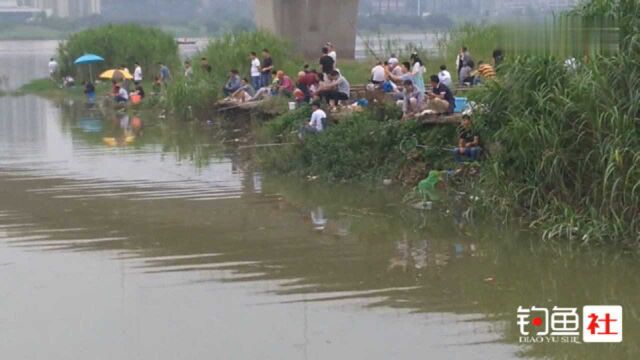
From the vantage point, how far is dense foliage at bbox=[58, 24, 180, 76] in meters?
45.9

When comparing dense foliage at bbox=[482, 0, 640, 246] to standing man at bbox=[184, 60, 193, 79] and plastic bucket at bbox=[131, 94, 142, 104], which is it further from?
plastic bucket at bbox=[131, 94, 142, 104]

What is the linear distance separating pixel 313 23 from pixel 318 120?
22263 mm

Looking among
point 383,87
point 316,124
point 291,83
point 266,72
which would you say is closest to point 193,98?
point 266,72

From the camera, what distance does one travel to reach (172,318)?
35.0 ft

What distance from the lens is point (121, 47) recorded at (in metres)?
46.4

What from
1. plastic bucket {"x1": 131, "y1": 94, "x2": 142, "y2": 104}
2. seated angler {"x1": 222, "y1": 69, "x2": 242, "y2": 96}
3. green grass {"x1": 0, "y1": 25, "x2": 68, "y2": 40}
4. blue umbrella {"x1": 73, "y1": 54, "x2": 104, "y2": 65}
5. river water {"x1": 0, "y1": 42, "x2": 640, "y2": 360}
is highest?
green grass {"x1": 0, "y1": 25, "x2": 68, "y2": 40}

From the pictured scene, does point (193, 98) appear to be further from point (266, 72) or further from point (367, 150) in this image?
point (367, 150)

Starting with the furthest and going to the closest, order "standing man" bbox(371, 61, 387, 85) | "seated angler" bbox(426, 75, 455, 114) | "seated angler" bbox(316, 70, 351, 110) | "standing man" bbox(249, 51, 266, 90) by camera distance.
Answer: "standing man" bbox(249, 51, 266, 90) < "standing man" bbox(371, 61, 387, 85) < "seated angler" bbox(316, 70, 351, 110) < "seated angler" bbox(426, 75, 455, 114)

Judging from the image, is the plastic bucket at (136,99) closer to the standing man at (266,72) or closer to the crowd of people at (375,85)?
the crowd of people at (375,85)

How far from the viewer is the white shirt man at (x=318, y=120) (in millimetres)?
20312

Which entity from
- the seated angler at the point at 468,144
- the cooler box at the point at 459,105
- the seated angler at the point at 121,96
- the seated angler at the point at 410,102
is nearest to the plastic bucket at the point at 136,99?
the seated angler at the point at 121,96

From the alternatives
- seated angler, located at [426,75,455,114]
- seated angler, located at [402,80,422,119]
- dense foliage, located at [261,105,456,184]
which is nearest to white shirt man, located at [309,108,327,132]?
dense foliage, located at [261,105,456,184]

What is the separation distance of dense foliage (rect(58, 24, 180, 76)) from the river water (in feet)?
87.0

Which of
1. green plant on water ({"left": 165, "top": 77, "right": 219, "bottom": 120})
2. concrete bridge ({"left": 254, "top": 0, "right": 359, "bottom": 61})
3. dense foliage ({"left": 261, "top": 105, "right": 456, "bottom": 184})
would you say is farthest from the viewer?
concrete bridge ({"left": 254, "top": 0, "right": 359, "bottom": 61})
